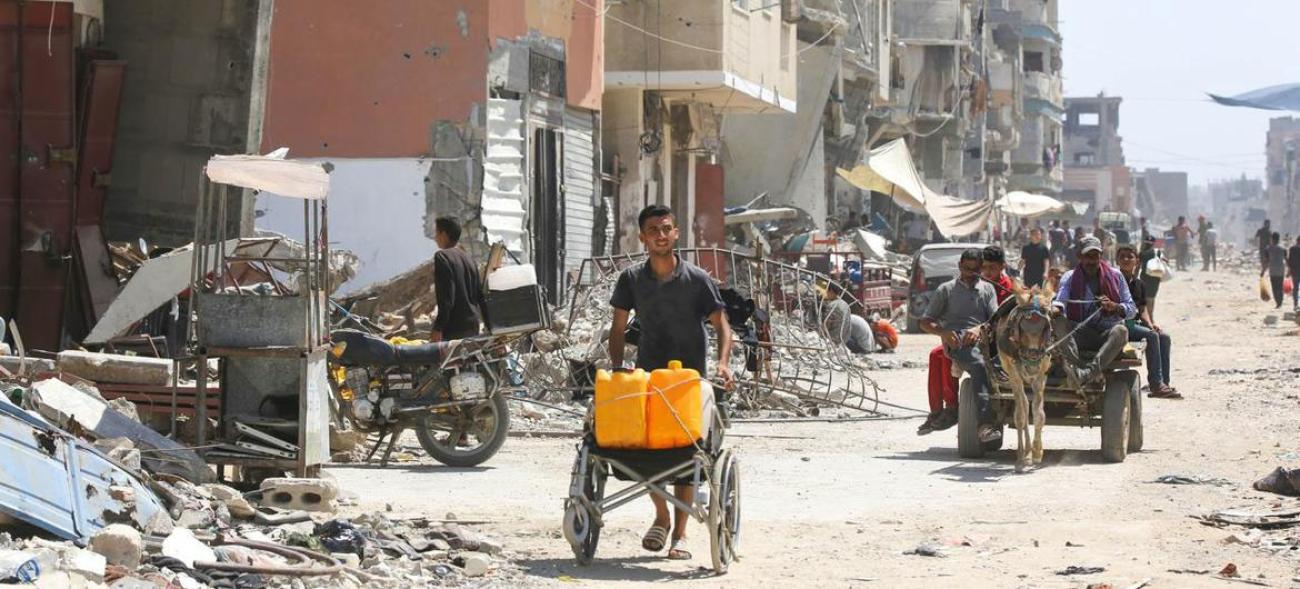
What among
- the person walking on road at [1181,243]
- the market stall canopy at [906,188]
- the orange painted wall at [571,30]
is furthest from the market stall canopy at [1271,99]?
the person walking on road at [1181,243]

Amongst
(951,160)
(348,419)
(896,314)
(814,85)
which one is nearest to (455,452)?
(348,419)

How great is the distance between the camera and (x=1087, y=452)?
47.6 feet

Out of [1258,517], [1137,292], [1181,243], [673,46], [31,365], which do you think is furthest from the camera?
[1181,243]

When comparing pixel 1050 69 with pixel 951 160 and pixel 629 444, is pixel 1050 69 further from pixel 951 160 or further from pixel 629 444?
pixel 629 444

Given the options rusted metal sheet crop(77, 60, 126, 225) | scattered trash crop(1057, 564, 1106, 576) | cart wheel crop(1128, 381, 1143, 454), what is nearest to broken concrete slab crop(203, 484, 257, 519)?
scattered trash crop(1057, 564, 1106, 576)

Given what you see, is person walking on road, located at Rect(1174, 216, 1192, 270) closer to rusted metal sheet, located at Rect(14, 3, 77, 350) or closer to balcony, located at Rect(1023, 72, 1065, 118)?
balcony, located at Rect(1023, 72, 1065, 118)

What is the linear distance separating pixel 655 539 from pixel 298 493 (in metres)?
2.08

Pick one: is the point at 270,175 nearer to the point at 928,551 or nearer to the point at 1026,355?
the point at 928,551

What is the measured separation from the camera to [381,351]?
516 inches

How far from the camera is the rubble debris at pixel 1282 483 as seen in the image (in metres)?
11.6

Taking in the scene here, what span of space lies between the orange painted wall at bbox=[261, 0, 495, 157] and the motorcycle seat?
945cm

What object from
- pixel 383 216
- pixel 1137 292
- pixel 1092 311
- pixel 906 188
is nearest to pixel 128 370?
pixel 1092 311

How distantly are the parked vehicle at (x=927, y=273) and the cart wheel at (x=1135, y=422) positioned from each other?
58.0 feet

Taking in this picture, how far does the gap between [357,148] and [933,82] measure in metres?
47.3
